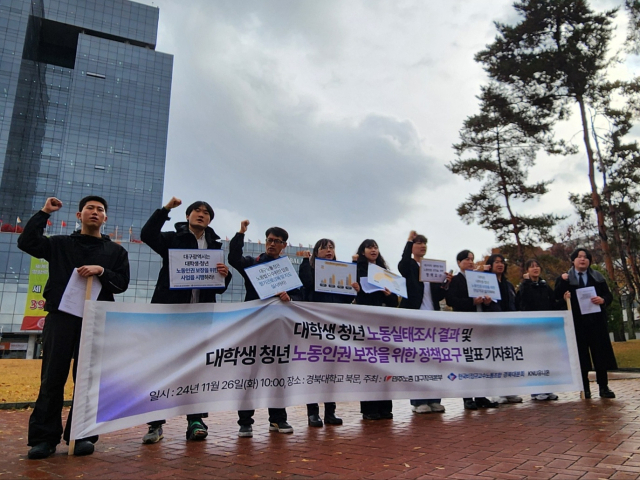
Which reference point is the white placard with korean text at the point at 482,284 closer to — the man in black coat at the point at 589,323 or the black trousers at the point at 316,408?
the man in black coat at the point at 589,323

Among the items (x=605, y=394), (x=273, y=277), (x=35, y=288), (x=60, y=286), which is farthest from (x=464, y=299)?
(x=35, y=288)

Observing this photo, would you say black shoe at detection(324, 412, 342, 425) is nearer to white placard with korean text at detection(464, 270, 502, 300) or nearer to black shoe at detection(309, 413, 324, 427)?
black shoe at detection(309, 413, 324, 427)

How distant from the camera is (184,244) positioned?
4711mm

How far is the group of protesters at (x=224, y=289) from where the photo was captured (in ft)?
12.5

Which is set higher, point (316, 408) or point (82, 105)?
point (82, 105)

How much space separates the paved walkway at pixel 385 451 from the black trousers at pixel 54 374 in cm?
20

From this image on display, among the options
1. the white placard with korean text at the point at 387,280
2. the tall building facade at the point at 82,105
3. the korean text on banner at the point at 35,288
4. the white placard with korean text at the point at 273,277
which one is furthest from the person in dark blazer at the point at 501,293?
the tall building facade at the point at 82,105

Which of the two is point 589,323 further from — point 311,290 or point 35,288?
point 35,288

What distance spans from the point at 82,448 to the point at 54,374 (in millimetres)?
629

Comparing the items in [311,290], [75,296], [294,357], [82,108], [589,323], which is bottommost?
[294,357]

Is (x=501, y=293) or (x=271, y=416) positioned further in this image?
(x=501, y=293)

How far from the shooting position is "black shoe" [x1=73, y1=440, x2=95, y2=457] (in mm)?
3709

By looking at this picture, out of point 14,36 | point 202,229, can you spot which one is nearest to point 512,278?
point 202,229

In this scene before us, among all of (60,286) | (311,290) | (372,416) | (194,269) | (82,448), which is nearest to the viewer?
(82,448)
